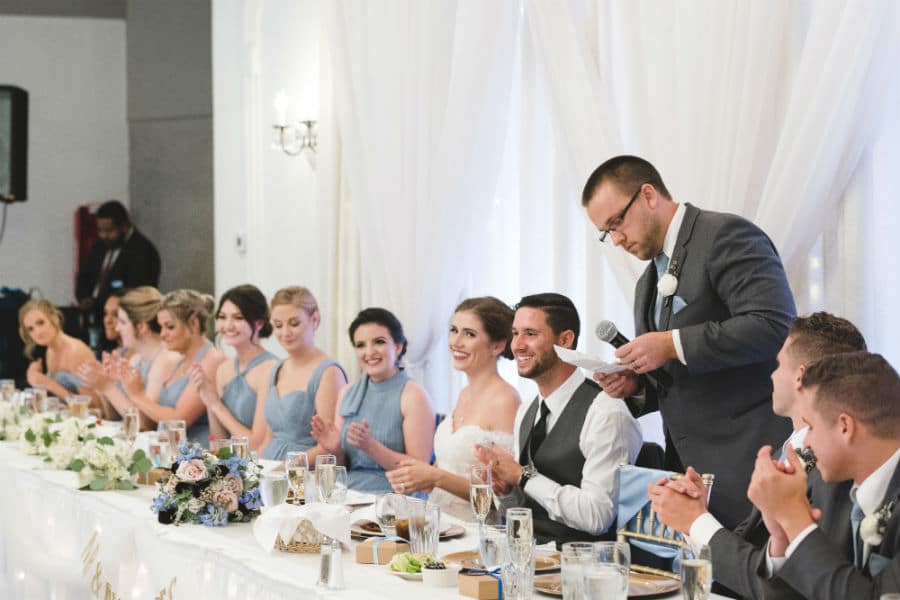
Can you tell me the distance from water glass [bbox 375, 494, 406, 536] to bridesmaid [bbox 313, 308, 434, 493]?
5.69 feet

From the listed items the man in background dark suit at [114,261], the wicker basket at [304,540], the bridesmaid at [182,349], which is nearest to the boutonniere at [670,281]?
the wicker basket at [304,540]

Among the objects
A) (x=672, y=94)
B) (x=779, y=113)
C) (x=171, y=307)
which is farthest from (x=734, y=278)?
(x=171, y=307)

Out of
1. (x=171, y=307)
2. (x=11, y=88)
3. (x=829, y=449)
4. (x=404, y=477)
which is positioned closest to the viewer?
(x=829, y=449)

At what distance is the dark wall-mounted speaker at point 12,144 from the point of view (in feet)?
34.0

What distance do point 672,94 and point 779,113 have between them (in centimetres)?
44

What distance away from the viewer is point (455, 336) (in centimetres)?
416

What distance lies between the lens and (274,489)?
3.08 m

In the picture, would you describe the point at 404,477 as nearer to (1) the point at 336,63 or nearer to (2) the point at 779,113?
(2) the point at 779,113

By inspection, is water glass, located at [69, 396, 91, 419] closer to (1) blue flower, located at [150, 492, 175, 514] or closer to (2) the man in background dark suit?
(1) blue flower, located at [150, 492, 175, 514]

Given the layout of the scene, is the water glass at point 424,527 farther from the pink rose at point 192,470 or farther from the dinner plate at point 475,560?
the pink rose at point 192,470

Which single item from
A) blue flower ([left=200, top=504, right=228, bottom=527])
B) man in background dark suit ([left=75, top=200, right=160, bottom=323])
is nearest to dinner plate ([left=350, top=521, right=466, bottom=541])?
blue flower ([left=200, top=504, right=228, bottom=527])

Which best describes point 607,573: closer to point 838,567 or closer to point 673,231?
point 838,567

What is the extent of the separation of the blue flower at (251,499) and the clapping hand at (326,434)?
1.03 m

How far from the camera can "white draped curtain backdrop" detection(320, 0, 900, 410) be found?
3.73 meters
